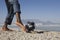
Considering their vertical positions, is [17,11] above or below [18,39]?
above

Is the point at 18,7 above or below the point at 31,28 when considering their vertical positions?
above

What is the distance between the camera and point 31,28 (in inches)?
333

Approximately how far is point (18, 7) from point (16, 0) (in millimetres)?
234

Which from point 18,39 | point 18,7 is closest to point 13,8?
point 18,7

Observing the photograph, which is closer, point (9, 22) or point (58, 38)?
point (58, 38)

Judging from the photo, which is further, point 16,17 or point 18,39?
point 16,17

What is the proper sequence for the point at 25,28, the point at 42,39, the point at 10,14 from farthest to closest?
the point at 10,14
the point at 25,28
the point at 42,39

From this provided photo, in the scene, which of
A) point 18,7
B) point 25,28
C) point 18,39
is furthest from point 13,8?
point 18,39

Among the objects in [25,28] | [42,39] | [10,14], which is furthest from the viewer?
[10,14]

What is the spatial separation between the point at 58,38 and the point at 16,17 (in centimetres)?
192

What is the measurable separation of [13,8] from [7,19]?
0.57 m

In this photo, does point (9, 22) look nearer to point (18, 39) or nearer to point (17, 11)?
point (17, 11)

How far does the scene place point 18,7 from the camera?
8.30 m

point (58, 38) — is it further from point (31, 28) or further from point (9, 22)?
point (9, 22)
